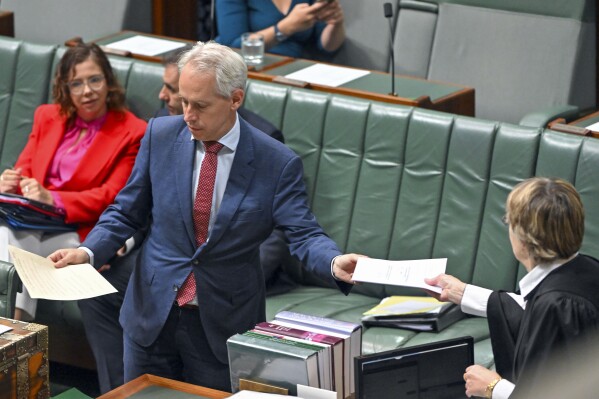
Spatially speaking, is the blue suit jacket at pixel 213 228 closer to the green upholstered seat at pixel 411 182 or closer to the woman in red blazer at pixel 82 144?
the green upholstered seat at pixel 411 182

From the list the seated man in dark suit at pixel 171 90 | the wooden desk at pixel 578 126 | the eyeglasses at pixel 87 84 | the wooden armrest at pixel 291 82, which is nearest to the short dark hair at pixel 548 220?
the wooden desk at pixel 578 126

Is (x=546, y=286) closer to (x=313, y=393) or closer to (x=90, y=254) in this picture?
(x=313, y=393)

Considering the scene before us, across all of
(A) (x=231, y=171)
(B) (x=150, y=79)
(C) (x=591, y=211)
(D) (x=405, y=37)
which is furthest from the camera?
(D) (x=405, y=37)

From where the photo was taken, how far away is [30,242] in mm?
3557

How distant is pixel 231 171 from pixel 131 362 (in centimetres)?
55

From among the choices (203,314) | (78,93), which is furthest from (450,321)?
(78,93)

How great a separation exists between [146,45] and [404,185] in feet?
4.92

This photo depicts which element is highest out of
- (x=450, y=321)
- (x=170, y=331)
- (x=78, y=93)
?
(x=78, y=93)

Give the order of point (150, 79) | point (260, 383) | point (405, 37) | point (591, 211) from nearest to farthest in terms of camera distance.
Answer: point (260, 383) < point (591, 211) < point (150, 79) < point (405, 37)

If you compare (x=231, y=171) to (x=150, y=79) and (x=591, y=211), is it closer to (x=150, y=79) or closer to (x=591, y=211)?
(x=591, y=211)

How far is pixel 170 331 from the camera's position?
2467 millimetres

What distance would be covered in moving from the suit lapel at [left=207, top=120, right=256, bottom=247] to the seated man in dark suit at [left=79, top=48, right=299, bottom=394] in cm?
103

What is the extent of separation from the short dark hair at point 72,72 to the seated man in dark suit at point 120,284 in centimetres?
17

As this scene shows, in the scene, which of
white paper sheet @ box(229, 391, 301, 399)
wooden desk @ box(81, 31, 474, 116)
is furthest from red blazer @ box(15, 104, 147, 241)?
white paper sheet @ box(229, 391, 301, 399)
